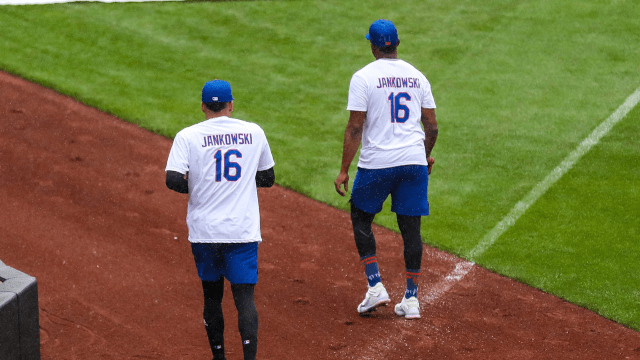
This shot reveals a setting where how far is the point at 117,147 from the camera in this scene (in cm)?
925

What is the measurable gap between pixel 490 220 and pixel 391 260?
1443 millimetres

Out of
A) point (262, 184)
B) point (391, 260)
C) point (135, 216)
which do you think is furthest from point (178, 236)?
point (262, 184)

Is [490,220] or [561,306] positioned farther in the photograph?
[490,220]

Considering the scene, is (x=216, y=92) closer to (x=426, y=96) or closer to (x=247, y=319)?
(x=247, y=319)

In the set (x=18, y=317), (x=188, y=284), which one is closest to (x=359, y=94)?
(x=188, y=284)

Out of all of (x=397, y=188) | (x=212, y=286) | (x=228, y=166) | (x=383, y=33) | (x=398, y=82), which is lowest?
(x=212, y=286)

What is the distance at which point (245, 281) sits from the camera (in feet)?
16.0

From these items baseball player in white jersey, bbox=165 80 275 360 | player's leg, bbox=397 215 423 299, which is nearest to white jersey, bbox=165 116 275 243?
baseball player in white jersey, bbox=165 80 275 360

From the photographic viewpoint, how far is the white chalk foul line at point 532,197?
6785 mm

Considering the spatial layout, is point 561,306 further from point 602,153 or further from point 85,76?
point 85,76

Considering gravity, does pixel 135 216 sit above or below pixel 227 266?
below

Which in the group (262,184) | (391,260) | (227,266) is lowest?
(391,260)

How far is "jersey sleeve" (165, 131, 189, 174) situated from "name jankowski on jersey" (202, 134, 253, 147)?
12 centimetres

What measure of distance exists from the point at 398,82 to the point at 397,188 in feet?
2.61
